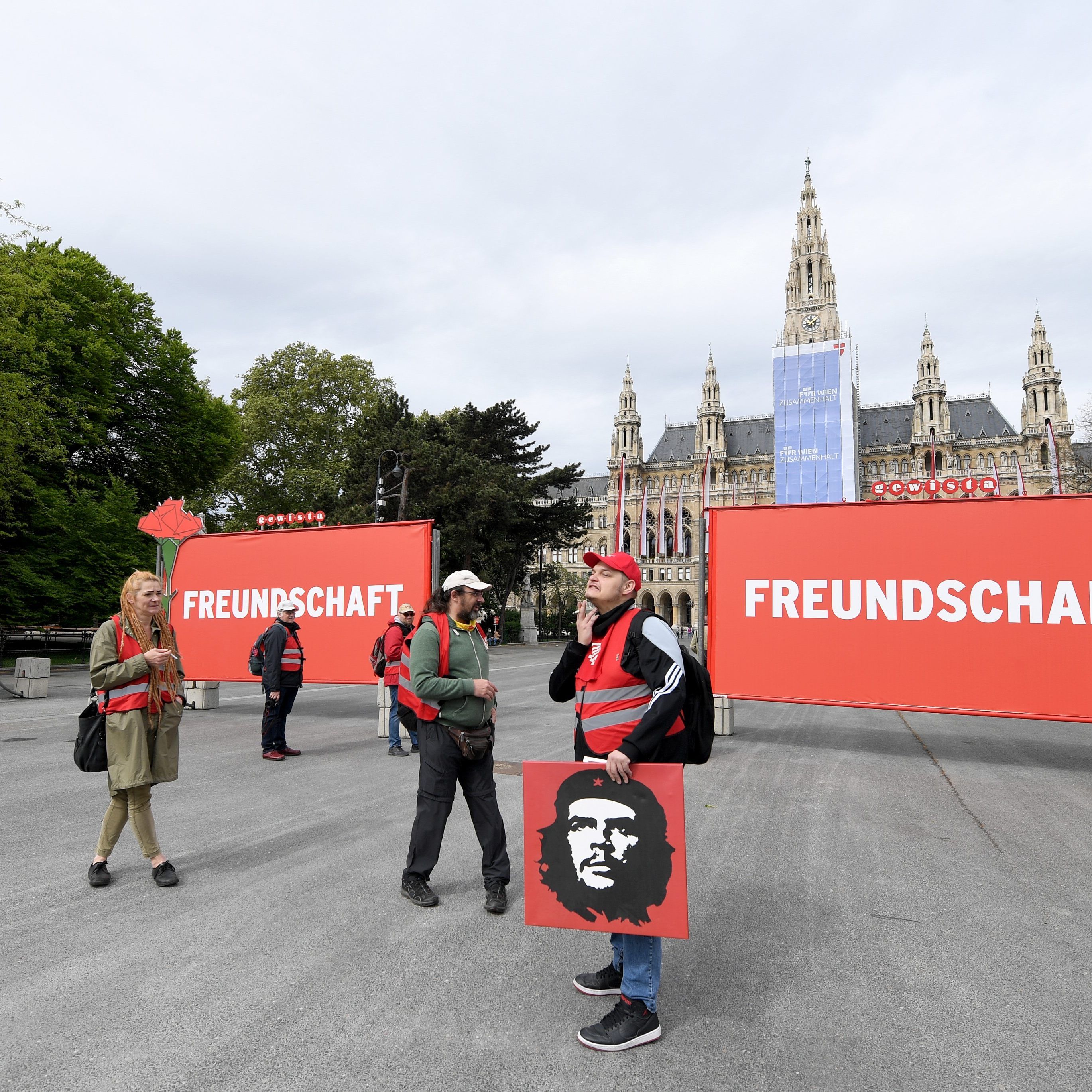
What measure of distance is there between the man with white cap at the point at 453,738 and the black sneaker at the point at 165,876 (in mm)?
1510

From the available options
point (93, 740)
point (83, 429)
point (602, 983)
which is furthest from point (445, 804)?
point (83, 429)

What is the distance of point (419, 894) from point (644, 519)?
70710 millimetres

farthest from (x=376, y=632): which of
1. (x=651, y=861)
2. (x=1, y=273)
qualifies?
(x=1, y=273)

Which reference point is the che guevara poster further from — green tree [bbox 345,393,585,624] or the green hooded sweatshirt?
green tree [bbox 345,393,585,624]

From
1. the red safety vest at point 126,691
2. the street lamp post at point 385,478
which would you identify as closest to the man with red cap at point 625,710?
the red safety vest at point 126,691

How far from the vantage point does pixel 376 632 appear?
12.4 meters

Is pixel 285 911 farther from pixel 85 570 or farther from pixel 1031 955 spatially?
pixel 85 570

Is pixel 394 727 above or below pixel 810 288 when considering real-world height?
below

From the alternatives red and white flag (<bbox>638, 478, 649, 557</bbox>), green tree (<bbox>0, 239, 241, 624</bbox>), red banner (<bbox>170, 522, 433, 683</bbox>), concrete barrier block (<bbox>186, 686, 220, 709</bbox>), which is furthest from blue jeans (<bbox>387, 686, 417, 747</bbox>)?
red and white flag (<bbox>638, 478, 649, 557</bbox>)

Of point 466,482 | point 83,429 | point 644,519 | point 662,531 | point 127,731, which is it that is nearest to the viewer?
point 127,731

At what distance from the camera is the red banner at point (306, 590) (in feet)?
40.7

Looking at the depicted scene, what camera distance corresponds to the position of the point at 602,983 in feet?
11.6

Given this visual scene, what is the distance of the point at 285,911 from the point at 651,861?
2.42 meters

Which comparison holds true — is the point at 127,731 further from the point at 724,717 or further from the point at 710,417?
the point at 710,417
